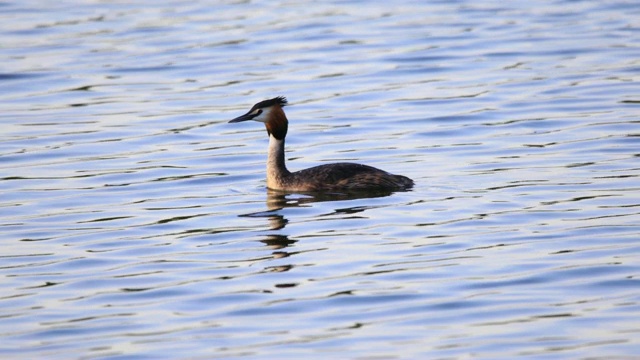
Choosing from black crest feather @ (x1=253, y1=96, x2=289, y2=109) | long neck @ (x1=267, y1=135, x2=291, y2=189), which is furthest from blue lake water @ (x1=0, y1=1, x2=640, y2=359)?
black crest feather @ (x1=253, y1=96, x2=289, y2=109)

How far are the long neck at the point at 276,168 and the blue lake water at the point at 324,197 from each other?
0.16m

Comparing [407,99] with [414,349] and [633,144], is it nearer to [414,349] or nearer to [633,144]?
[633,144]

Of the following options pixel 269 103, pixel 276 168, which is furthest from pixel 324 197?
pixel 269 103

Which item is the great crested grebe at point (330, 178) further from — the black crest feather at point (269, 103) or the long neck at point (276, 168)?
the black crest feather at point (269, 103)

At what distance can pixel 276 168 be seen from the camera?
1373 cm

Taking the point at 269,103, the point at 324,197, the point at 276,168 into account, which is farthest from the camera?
the point at 269,103

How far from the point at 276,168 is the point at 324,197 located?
833 mm

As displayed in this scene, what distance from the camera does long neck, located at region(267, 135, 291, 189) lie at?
44.9 ft

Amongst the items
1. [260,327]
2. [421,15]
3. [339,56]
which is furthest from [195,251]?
[421,15]

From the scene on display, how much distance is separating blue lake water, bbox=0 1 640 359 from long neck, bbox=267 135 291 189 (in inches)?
6.3

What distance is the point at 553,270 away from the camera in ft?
32.3

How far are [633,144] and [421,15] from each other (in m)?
11.9

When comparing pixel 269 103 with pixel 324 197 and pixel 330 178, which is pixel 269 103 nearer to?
pixel 330 178

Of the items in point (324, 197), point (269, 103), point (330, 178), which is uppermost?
point (269, 103)
